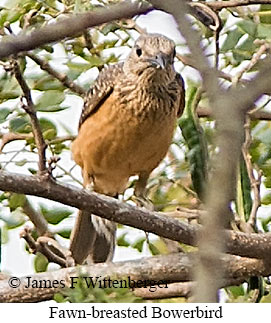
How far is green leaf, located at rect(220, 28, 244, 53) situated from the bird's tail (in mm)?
1072

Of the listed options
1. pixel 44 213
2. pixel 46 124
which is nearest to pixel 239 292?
pixel 44 213

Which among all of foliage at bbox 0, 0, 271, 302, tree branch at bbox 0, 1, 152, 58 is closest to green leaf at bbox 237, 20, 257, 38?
foliage at bbox 0, 0, 271, 302

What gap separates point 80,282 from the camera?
3.09 ft

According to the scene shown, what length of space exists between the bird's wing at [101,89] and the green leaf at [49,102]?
643 millimetres

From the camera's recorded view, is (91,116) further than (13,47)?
Yes

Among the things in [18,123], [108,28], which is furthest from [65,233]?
[108,28]

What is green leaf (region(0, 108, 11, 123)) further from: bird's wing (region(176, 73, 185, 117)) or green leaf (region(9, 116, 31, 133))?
bird's wing (region(176, 73, 185, 117))

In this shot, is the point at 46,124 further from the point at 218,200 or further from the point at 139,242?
the point at 218,200

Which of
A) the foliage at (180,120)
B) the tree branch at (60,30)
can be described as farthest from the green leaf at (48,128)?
the tree branch at (60,30)

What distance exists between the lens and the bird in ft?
12.1

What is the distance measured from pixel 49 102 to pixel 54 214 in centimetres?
48

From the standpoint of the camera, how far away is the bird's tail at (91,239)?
147 inches

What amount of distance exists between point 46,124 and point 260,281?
43.3 inches

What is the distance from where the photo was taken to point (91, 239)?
388 centimetres
